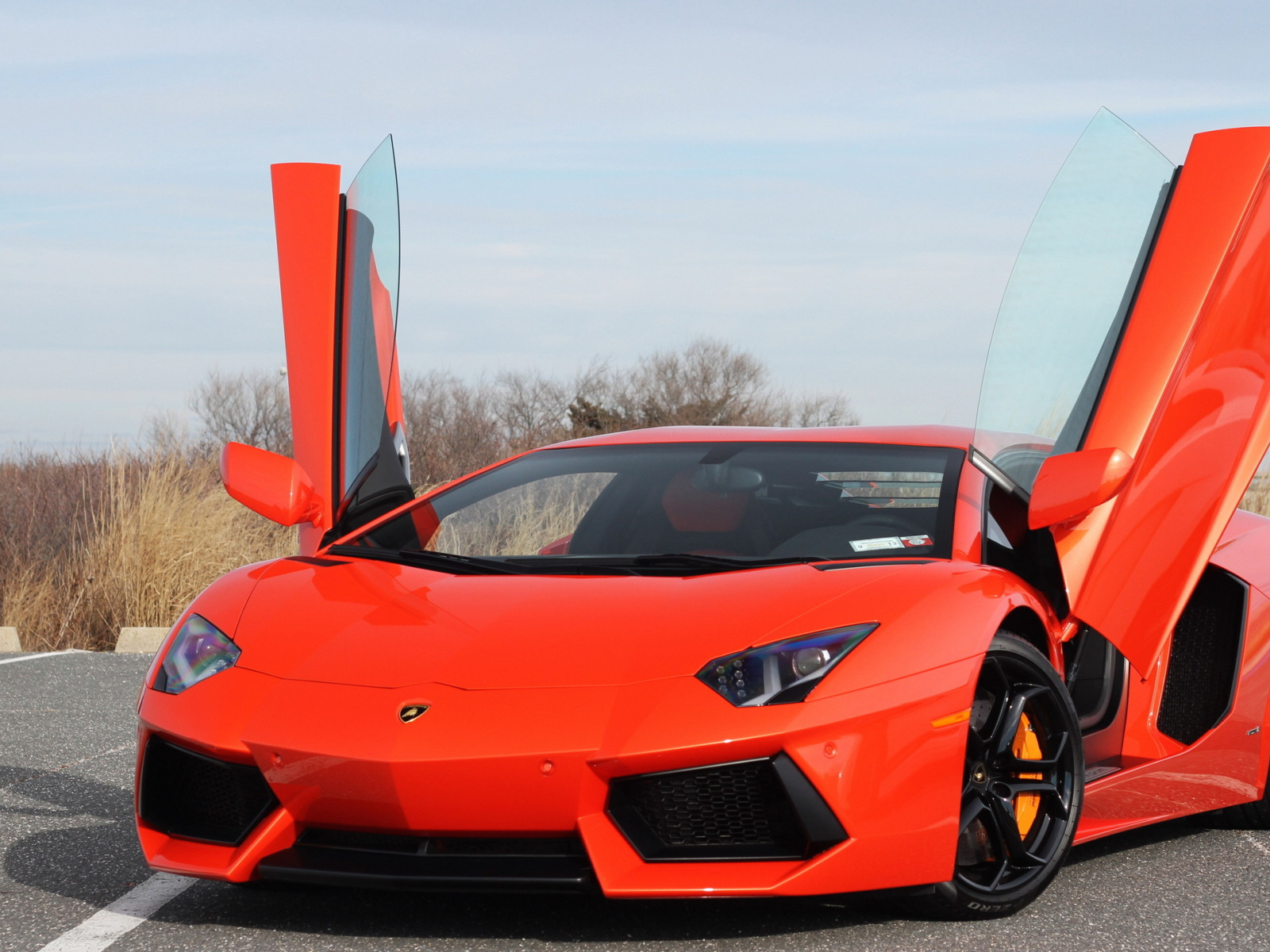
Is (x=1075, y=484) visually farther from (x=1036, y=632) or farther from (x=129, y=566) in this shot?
(x=129, y=566)

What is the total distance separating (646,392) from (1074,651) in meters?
29.2

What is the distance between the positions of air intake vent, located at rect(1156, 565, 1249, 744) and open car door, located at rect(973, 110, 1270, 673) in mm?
356

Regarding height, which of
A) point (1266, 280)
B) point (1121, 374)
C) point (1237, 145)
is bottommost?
point (1121, 374)

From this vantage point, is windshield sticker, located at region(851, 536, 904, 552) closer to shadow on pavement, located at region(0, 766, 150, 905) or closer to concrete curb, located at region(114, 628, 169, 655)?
shadow on pavement, located at region(0, 766, 150, 905)

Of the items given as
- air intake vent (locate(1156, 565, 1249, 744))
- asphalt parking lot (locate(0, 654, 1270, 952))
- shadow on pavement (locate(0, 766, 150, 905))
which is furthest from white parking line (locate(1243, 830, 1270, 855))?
shadow on pavement (locate(0, 766, 150, 905))

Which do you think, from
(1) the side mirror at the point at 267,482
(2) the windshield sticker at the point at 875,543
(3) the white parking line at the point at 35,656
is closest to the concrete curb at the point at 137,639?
(3) the white parking line at the point at 35,656

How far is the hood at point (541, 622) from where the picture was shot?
296 cm

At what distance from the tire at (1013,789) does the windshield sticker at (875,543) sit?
0.40 metres

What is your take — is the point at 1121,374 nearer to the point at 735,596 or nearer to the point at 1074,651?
the point at 1074,651

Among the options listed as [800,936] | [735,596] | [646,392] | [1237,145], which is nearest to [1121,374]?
[1237,145]

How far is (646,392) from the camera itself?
33.0 m

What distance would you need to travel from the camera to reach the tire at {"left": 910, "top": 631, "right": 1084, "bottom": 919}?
10.3 ft

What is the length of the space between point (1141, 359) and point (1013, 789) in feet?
4.13

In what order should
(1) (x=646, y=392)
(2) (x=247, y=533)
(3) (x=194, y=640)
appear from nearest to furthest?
(3) (x=194, y=640), (2) (x=247, y=533), (1) (x=646, y=392)
